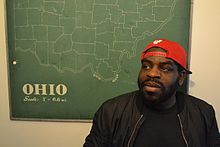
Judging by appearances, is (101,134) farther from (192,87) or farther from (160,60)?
(192,87)

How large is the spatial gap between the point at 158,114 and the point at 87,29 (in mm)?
666

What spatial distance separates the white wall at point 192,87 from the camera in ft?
5.30

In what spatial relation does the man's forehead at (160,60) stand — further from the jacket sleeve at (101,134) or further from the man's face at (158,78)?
the jacket sleeve at (101,134)

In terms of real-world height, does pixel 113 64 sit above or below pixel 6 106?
above

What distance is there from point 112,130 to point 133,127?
0.11m

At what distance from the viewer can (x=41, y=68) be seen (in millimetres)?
1695

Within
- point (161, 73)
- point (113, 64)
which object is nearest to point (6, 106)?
point (113, 64)

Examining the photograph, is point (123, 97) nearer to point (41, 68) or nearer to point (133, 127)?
point (133, 127)

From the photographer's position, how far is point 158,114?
1.39 m

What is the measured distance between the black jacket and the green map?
0.96 feet

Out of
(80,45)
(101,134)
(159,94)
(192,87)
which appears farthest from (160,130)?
(80,45)

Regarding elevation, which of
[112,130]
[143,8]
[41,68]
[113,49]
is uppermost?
[143,8]

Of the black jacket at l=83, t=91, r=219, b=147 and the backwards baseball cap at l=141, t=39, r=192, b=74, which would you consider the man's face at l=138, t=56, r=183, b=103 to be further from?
the black jacket at l=83, t=91, r=219, b=147

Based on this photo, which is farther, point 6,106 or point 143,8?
point 6,106
